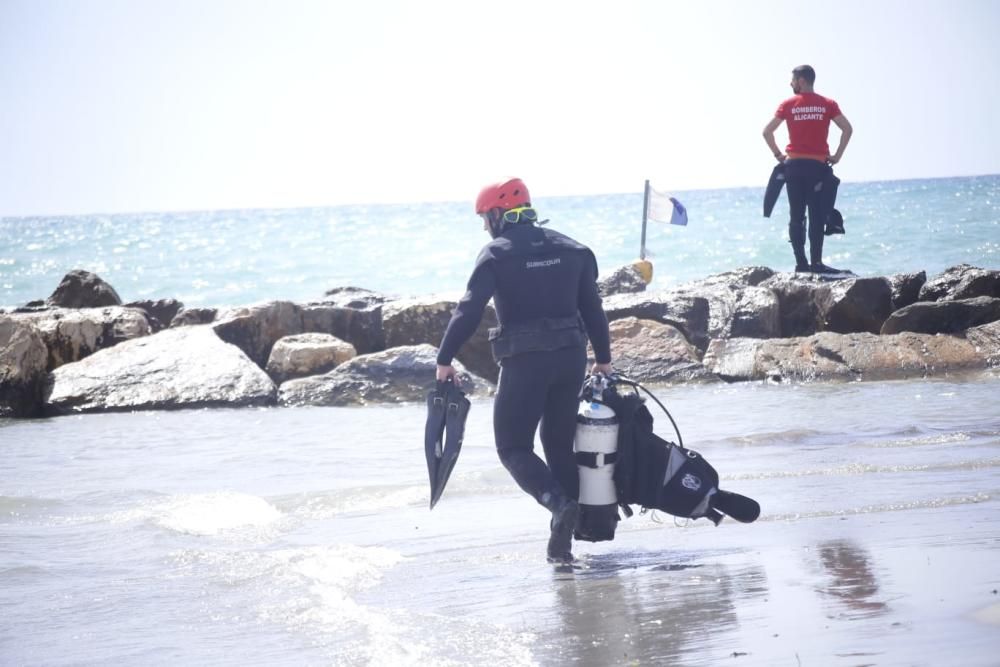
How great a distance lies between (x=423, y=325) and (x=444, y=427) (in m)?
8.48

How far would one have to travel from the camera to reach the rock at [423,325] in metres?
14.2

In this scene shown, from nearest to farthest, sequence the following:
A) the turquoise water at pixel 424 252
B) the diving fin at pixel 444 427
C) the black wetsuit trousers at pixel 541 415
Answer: the black wetsuit trousers at pixel 541 415 < the diving fin at pixel 444 427 < the turquoise water at pixel 424 252

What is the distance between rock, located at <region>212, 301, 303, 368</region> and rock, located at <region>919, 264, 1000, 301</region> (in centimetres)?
752

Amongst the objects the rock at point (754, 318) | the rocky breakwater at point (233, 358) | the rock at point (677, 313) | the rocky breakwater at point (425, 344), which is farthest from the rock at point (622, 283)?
the rocky breakwater at point (233, 358)

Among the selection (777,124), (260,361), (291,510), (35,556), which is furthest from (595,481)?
(260,361)

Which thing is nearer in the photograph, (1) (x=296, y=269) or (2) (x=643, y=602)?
(2) (x=643, y=602)

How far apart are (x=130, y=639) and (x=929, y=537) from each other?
12.2ft

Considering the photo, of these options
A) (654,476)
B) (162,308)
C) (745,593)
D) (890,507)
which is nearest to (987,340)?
(890,507)

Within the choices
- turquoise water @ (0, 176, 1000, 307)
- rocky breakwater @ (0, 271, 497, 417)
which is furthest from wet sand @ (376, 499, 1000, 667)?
turquoise water @ (0, 176, 1000, 307)

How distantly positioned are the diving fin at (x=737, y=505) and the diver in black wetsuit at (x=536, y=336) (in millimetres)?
700

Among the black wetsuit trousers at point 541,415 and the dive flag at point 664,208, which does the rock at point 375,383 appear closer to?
the dive flag at point 664,208

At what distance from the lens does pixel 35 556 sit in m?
7.02

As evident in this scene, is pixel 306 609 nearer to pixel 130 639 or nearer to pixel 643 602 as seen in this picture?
pixel 130 639

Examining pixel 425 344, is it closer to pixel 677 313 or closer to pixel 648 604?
pixel 677 313
